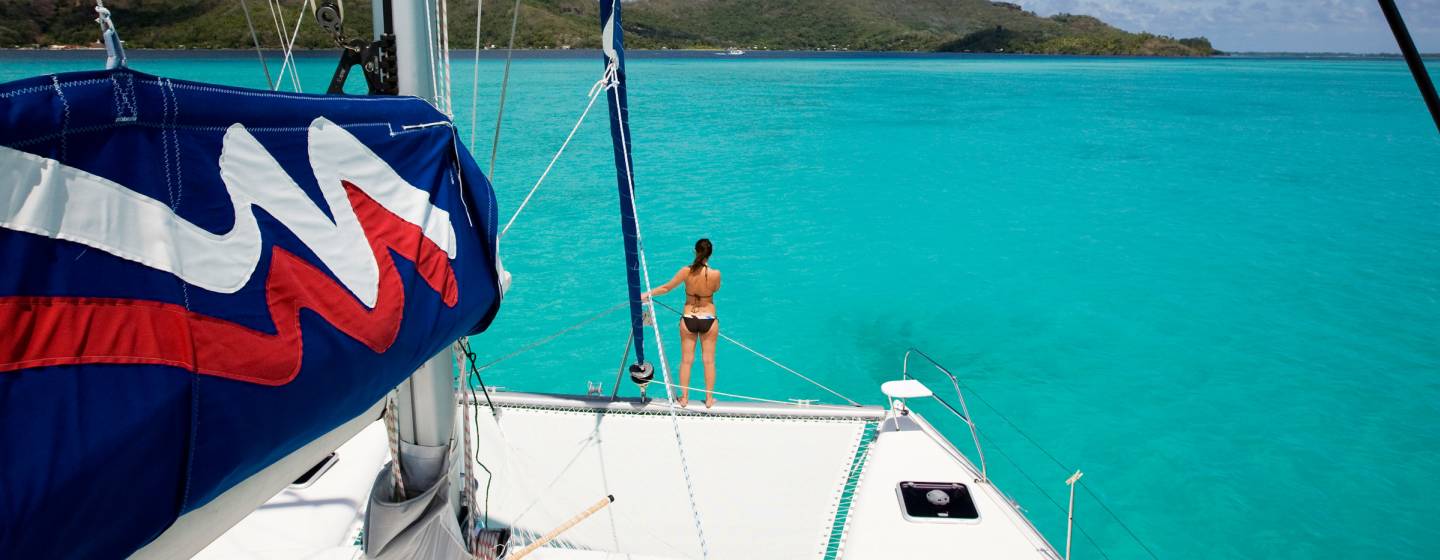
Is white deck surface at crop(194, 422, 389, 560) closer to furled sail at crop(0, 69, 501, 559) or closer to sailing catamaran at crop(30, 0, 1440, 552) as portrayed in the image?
sailing catamaran at crop(30, 0, 1440, 552)

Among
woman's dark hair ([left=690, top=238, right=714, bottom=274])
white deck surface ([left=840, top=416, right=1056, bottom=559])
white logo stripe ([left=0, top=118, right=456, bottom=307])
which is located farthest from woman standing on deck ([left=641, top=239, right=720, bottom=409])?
white logo stripe ([left=0, top=118, right=456, bottom=307])

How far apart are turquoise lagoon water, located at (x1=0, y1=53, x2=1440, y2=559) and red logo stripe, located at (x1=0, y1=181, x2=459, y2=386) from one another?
5797mm

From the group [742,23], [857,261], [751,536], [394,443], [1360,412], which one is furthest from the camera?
[742,23]

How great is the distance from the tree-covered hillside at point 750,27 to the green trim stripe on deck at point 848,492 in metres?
44.6

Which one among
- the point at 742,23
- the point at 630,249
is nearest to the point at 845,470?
the point at 630,249

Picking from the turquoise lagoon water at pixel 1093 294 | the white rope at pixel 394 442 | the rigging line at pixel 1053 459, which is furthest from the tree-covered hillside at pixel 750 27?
the white rope at pixel 394 442

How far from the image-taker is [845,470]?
4594 mm

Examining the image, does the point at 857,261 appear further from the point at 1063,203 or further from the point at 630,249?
the point at 630,249

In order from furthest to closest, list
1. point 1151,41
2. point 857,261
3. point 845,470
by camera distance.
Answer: point 1151,41
point 857,261
point 845,470

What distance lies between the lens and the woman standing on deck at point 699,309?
18.1ft

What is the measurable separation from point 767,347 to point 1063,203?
448 inches

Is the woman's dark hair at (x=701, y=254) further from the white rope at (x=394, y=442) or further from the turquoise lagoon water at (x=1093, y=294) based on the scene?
the turquoise lagoon water at (x=1093, y=294)

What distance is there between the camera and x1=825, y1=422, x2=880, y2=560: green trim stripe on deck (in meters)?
4.05

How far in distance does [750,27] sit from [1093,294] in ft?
489
